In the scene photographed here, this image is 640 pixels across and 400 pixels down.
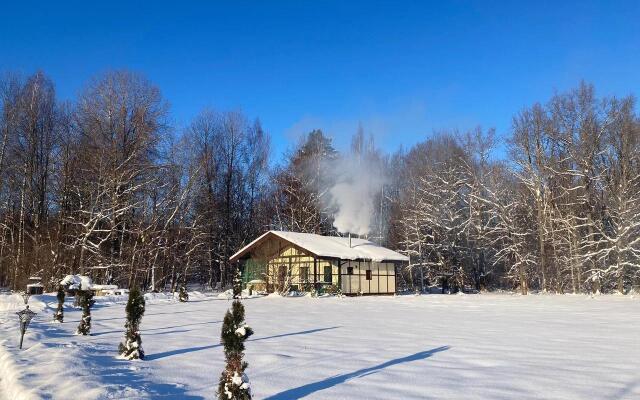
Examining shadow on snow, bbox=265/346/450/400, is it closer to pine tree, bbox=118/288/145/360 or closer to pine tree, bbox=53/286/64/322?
pine tree, bbox=118/288/145/360

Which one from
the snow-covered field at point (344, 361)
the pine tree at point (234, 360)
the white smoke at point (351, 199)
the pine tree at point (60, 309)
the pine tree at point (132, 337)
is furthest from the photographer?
the white smoke at point (351, 199)

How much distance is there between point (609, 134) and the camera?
3381cm

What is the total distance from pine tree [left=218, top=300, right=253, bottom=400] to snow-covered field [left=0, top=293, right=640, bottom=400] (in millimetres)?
898

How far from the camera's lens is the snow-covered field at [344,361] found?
6152mm

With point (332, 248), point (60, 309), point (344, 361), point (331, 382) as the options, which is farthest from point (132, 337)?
point (332, 248)

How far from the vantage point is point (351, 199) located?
135ft

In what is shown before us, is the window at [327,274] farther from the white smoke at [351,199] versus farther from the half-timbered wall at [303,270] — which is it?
the white smoke at [351,199]

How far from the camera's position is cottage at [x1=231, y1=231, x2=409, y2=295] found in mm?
32656

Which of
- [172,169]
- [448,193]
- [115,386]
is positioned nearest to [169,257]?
[172,169]

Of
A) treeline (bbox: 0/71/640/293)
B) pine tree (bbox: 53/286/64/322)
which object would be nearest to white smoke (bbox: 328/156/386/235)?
treeline (bbox: 0/71/640/293)

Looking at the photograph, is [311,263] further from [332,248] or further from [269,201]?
[269,201]

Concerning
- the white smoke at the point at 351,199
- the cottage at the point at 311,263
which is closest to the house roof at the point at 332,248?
the cottage at the point at 311,263

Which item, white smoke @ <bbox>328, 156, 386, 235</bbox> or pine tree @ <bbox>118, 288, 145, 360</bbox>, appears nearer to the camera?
pine tree @ <bbox>118, 288, 145, 360</bbox>

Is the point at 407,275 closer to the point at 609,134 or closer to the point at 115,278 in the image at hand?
the point at 609,134
